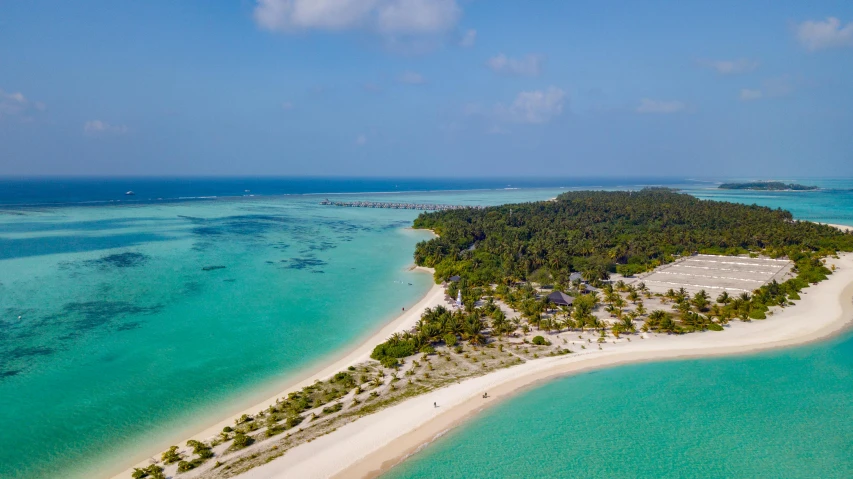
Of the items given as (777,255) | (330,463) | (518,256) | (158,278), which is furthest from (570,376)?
(777,255)

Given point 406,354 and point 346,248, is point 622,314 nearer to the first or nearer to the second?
point 406,354

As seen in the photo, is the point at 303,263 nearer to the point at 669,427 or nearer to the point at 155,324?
the point at 155,324

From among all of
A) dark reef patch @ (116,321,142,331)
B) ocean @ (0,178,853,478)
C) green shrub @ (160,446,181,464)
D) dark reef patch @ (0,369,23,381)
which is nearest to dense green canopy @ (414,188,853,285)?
ocean @ (0,178,853,478)

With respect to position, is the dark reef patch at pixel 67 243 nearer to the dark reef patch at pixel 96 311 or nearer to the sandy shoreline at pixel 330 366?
the dark reef patch at pixel 96 311

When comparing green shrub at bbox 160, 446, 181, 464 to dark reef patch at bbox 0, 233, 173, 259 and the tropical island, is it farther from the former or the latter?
dark reef patch at bbox 0, 233, 173, 259

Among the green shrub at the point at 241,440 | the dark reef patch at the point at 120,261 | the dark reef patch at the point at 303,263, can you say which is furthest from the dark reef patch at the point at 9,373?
the dark reef patch at the point at 303,263

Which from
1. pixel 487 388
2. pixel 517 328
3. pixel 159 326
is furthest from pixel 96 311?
pixel 517 328
